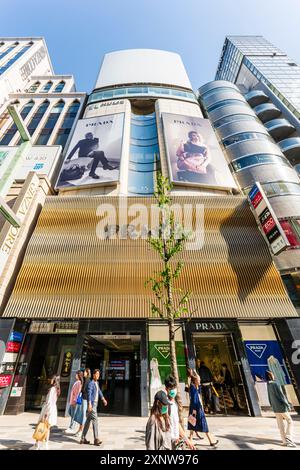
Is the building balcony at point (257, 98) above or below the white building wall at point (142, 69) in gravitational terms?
below

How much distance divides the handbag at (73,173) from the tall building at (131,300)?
0.17 meters

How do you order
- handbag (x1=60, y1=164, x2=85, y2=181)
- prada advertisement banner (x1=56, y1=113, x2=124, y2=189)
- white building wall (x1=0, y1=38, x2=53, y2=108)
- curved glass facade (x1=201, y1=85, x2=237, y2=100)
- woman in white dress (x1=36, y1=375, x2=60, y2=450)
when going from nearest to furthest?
1. woman in white dress (x1=36, y1=375, x2=60, y2=450)
2. prada advertisement banner (x1=56, y1=113, x2=124, y2=189)
3. handbag (x1=60, y1=164, x2=85, y2=181)
4. curved glass facade (x1=201, y1=85, x2=237, y2=100)
5. white building wall (x1=0, y1=38, x2=53, y2=108)

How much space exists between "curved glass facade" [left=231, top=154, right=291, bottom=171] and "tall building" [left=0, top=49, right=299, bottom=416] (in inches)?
177

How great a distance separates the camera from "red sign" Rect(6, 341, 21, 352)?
10.9 meters

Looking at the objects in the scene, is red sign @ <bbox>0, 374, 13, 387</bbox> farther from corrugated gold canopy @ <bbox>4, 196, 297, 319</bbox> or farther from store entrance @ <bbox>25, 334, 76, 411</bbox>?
corrugated gold canopy @ <bbox>4, 196, 297, 319</bbox>

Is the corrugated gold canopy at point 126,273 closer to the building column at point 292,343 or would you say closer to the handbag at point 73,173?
the building column at point 292,343

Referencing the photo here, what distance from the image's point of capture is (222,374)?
40.7ft

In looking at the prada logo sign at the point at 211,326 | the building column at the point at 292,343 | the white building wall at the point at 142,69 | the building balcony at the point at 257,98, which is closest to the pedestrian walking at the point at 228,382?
the prada logo sign at the point at 211,326

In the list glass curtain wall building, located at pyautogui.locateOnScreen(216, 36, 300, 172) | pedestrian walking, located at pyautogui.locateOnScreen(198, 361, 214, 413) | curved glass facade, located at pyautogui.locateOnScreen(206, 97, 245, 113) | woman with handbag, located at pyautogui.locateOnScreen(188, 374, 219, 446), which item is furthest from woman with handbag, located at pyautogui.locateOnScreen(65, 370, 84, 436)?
curved glass facade, located at pyautogui.locateOnScreen(206, 97, 245, 113)

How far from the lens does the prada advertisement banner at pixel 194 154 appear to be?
1970cm

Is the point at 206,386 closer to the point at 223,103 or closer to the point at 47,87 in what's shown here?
the point at 223,103

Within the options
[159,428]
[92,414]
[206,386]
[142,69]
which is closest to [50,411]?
[92,414]

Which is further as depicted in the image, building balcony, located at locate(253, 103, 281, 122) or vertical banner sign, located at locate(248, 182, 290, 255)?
building balcony, located at locate(253, 103, 281, 122)

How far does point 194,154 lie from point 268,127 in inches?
709
